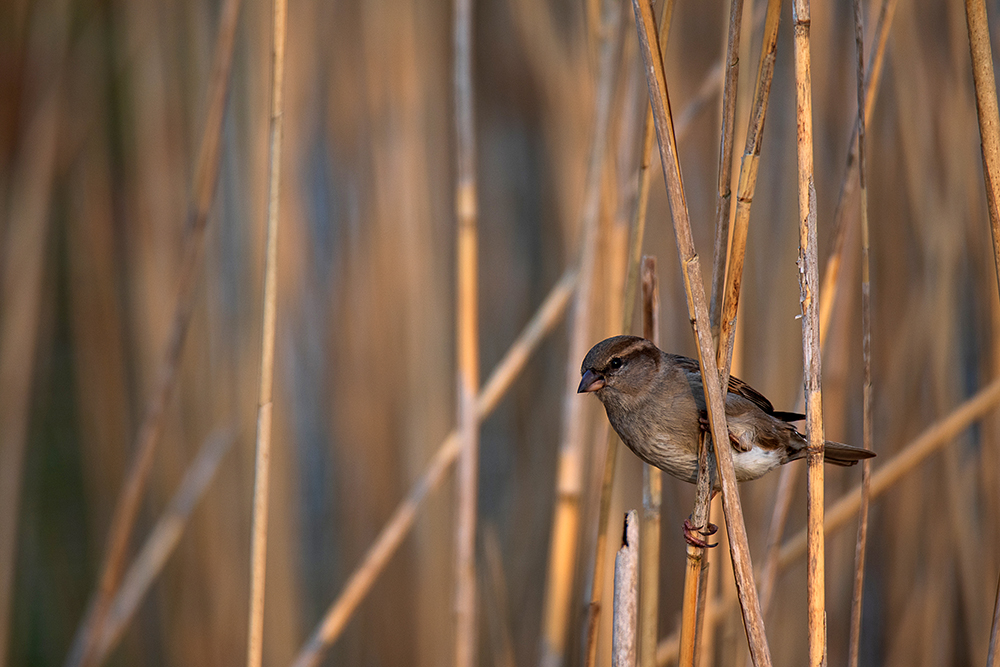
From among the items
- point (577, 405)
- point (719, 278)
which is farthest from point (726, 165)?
point (577, 405)

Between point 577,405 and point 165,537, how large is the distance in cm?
112

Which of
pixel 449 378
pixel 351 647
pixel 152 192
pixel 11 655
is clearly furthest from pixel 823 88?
pixel 11 655

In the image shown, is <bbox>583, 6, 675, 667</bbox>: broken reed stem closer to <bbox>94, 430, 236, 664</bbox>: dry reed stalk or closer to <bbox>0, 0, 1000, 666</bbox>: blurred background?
<bbox>0, 0, 1000, 666</bbox>: blurred background

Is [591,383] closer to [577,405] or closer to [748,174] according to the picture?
[577,405]

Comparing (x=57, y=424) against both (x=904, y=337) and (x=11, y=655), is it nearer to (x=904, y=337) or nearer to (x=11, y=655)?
(x=11, y=655)

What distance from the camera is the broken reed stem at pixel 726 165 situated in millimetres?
955

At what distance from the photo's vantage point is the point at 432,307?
2.14m

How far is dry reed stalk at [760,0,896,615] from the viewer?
3.74ft

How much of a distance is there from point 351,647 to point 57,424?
1603 millimetres

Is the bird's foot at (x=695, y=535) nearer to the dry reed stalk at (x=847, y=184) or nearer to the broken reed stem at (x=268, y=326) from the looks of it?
the dry reed stalk at (x=847, y=184)

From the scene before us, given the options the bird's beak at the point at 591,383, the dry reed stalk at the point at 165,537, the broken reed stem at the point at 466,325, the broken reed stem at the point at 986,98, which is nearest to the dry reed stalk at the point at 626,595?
the bird's beak at the point at 591,383

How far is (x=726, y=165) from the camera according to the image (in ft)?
3.16

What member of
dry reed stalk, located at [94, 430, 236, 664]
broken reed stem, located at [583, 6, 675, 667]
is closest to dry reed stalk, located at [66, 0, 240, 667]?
dry reed stalk, located at [94, 430, 236, 664]

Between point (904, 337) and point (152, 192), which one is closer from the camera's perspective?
point (904, 337)
